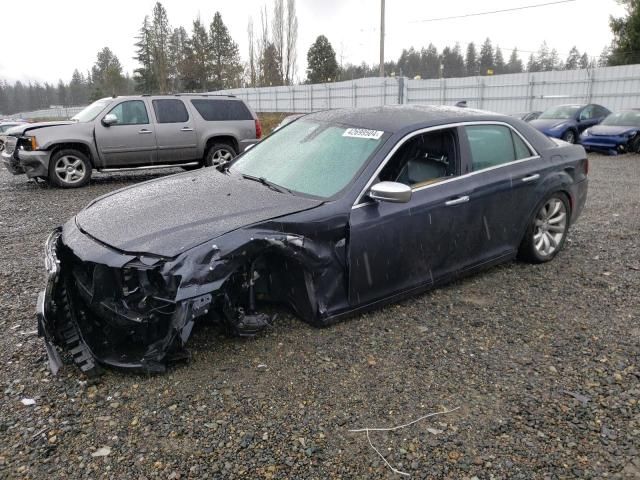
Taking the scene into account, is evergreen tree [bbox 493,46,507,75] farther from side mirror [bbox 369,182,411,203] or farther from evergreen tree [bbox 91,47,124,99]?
side mirror [bbox 369,182,411,203]

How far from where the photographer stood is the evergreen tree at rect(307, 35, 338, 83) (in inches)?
2394

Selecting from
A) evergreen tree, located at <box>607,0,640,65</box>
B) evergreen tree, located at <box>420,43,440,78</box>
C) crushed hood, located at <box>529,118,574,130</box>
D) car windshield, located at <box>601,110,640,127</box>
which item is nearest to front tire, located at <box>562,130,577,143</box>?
crushed hood, located at <box>529,118,574,130</box>

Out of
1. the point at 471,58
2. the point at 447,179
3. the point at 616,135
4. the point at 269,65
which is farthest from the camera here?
the point at 471,58

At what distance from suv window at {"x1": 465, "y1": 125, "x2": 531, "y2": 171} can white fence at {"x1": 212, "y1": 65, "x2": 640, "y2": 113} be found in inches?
672

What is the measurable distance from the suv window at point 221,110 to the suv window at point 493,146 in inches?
294

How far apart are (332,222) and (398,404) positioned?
1212mm

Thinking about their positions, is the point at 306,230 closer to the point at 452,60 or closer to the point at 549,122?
the point at 549,122

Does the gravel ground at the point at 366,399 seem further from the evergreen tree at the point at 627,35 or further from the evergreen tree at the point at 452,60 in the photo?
the evergreen tree at the point at 452,60

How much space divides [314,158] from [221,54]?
6618cm

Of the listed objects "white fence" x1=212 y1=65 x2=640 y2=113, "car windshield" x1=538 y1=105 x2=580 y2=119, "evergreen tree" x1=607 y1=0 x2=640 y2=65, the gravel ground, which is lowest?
the gravel ground

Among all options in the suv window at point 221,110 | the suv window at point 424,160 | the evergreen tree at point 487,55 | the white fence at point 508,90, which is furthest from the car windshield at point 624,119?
the evergreen tree at point 487,55

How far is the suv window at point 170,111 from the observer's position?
1012cm

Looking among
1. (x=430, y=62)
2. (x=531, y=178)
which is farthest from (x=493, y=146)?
(x=430, y=62)

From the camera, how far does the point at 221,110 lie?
10789 mm
